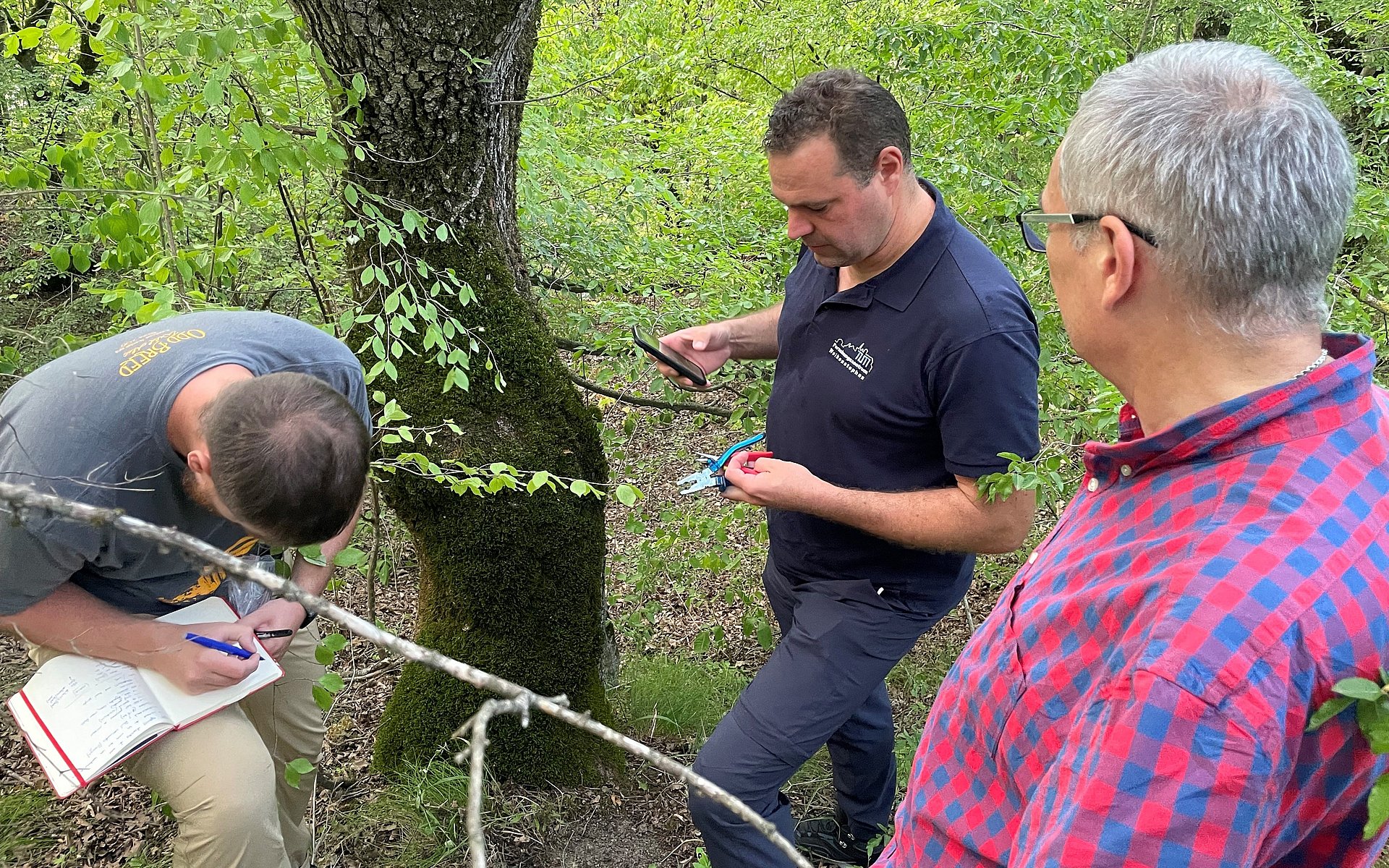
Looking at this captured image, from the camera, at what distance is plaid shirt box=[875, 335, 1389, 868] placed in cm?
87

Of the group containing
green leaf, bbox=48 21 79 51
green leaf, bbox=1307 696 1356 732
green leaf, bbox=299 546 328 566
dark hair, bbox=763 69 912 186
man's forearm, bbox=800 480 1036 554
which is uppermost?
green leaf, bbox=48 21 79 51

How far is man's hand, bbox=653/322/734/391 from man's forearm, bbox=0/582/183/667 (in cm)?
152

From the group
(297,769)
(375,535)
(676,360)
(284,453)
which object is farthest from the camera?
(375,535)

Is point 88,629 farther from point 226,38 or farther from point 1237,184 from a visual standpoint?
point 1237,184

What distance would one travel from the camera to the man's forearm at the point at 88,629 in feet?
6.14

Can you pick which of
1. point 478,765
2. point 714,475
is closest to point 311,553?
point 714,475

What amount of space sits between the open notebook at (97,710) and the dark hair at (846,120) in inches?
73.1

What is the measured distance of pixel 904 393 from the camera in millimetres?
2172

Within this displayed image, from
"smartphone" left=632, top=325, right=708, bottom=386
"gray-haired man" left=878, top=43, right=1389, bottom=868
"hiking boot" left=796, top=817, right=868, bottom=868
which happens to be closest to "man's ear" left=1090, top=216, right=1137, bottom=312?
"gray-haired man" left=878, top=43, right=1389, bottom=868

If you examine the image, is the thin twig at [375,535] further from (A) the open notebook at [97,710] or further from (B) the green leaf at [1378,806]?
(B) the green leaf at [1378,806]

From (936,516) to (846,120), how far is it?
103 cm

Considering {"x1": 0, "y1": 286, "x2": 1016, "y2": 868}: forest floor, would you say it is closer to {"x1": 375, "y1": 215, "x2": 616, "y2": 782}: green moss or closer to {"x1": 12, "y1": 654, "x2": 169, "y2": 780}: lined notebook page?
{"x1": 375, "y1": 215, "x2": 616, "y2": 782}: green moss

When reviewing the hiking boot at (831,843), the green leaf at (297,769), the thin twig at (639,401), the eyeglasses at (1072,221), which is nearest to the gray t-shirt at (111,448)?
the green leaf at (297,769)

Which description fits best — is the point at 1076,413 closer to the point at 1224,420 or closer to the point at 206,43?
the point at 1224,420
